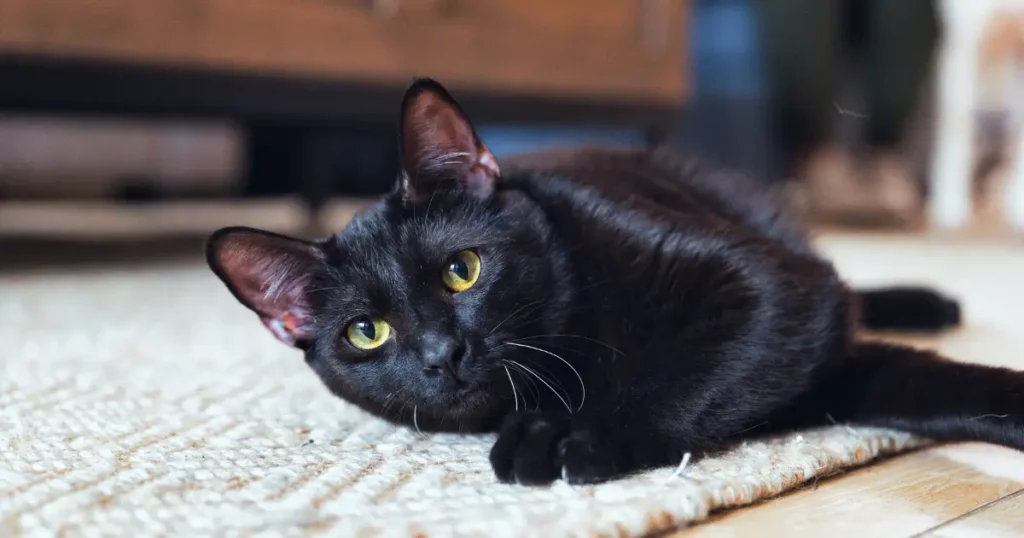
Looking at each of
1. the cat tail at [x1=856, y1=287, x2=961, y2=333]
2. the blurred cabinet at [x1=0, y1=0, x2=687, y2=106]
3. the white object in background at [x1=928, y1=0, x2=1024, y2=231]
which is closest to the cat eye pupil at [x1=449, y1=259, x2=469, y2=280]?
the cat tail at [x1=856, y1=287, x2=961, y2=333]

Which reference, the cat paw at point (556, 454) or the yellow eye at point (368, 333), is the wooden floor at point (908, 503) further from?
the yellow eye at point (368, 333)

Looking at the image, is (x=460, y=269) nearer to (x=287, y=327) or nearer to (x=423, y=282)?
(x=423, y=282)

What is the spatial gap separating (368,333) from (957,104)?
2.99m

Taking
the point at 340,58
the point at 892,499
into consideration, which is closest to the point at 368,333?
the point at 892,499

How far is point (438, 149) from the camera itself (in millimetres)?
834

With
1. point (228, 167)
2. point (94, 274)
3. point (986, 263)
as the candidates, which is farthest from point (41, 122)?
point (986, 263)

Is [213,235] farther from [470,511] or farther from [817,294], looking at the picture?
[817,294]

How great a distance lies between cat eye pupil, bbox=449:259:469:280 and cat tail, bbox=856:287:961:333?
68 centimetres

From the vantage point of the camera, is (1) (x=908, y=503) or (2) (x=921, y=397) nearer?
(1) (x=908, y=503)

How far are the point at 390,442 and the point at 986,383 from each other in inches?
20.5

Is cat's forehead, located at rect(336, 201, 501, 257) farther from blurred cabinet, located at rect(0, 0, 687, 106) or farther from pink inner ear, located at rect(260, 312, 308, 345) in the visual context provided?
blurred cabinet, located at rect(0, 0, 687, 106)

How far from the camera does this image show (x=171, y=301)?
160 cm

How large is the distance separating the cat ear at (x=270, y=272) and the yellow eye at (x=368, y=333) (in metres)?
0.07

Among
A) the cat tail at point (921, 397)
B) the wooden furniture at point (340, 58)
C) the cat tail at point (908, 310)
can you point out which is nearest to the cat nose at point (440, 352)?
the cat tail at point (921, 397)
